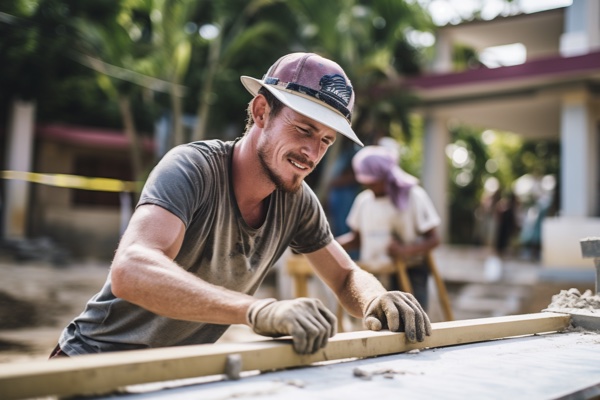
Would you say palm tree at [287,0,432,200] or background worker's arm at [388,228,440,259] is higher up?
palm tree at [287,0,432,200]

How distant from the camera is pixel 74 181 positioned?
14297 millimetres

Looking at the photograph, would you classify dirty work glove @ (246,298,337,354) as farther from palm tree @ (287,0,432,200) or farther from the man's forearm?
palm tree @ (287,0,432,200)

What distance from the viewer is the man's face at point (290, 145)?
2.04 m

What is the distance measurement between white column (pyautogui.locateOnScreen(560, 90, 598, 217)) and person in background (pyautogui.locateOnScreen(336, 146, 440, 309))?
5.54 m

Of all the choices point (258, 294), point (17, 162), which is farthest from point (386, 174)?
point (17, 162)

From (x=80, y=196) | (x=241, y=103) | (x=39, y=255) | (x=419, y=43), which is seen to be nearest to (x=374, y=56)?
(x=241, y=103)

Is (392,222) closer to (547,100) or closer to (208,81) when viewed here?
(547,100)

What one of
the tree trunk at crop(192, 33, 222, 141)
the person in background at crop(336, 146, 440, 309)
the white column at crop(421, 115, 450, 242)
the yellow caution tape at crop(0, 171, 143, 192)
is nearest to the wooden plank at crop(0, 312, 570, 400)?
the person in background at crop(336, 146, 440, 309)

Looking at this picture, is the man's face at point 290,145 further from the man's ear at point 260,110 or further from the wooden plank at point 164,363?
the wooden plank at point 164,363

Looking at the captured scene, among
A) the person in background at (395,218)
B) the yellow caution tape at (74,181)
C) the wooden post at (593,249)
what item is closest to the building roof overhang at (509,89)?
the person in background at (395,218)

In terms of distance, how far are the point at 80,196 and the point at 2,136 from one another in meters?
2.61

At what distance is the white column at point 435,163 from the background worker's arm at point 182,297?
10163 mm

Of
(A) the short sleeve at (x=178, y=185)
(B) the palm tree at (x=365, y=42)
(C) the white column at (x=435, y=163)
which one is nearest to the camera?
(A) the short sleeve at (x=178, y=185)

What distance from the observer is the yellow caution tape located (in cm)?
1273
